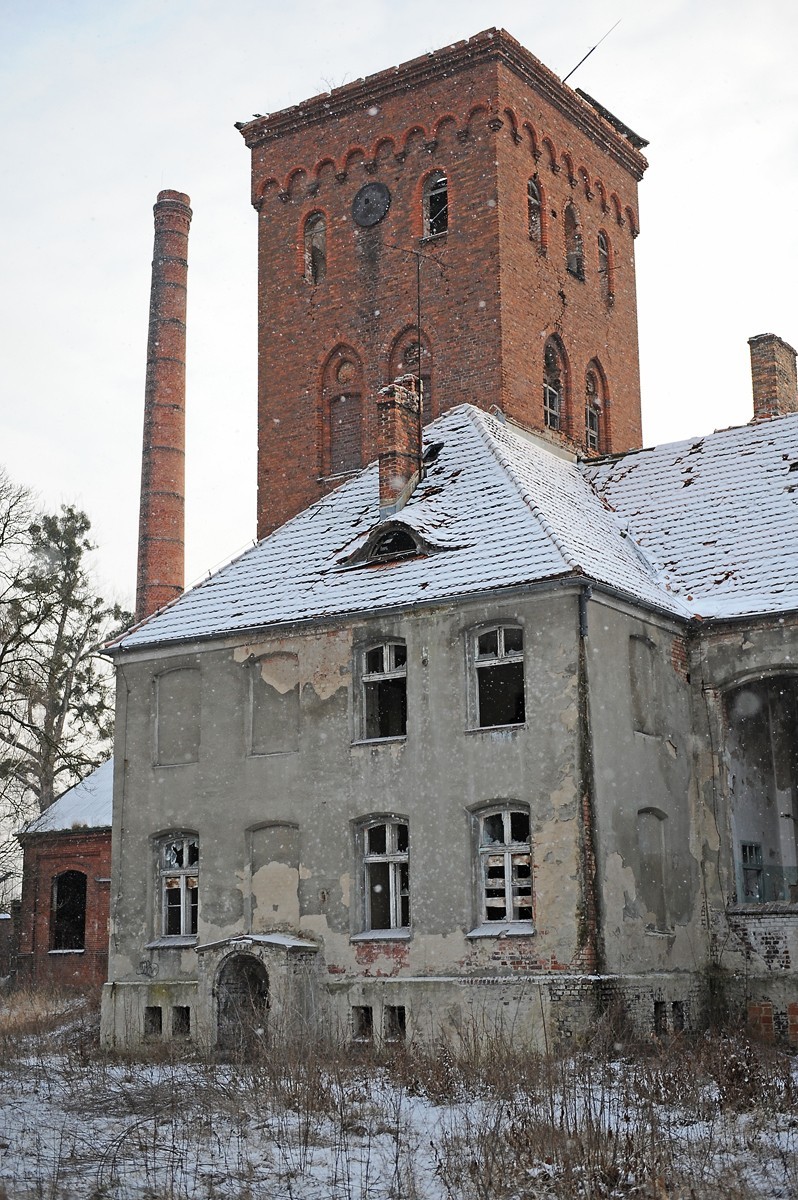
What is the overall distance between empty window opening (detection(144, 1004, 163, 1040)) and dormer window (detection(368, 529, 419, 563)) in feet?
24.2

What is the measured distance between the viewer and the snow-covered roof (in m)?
20.6

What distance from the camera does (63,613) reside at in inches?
1519

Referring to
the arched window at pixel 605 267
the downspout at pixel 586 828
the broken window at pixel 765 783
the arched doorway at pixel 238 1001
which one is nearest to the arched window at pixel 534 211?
the arched window at pixel 605 267

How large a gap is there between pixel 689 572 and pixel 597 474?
4.61 m

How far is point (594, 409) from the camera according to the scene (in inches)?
1186

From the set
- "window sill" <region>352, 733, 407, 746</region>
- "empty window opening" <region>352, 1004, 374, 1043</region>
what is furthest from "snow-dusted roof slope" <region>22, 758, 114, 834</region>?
"empty window opening" <region>352, 1004, 374, 1043</region>

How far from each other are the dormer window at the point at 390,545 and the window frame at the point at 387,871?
3.97 meters

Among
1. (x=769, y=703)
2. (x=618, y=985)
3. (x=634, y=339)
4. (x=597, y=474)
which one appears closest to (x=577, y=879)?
(x=618, y=985)

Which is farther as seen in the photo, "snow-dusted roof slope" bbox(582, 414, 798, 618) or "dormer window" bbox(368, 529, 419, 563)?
"dormer window" bbox(368, 529, 419, 563)

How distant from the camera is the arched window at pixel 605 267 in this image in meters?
30.7

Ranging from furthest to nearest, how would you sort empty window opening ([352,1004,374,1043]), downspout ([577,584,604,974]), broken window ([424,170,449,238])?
broken window ([424,170,449,238]) < empty window opening ([352,1004,374,1043]) < downspout ([577,584,604,974])

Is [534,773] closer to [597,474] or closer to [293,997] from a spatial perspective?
[293,997]

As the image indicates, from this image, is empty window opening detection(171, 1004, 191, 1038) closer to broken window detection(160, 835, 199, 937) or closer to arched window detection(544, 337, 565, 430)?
broken window detection(160, 835, 199, 937)

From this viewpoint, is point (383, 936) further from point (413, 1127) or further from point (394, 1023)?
point (413, 1127)
